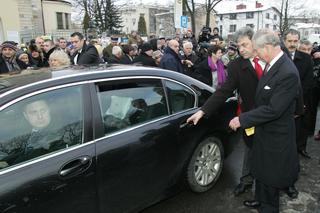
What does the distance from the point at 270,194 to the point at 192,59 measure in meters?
5.27

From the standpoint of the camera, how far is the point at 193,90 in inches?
153

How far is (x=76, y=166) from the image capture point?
252cm

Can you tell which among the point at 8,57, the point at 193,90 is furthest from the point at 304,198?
the point at 8,57

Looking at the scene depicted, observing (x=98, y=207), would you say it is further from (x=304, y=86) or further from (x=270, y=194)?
(x=304, y=86)

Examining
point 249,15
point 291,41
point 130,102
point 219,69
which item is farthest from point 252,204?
point 249,15

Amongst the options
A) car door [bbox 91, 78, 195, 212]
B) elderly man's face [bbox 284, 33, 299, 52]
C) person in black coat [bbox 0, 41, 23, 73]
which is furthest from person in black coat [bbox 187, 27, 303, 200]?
person in black coat [bbox 0, 41, 23, 73]

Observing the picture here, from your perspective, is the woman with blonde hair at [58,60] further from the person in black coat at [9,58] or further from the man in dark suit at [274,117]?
the man in dark suit at [274,117]

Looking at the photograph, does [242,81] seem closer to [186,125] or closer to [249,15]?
[186,125]

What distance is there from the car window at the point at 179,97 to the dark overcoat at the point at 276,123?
812 mm

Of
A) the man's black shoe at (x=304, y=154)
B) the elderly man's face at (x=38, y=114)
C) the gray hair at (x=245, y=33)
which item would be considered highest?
the gray hair at (x=245, y=33)

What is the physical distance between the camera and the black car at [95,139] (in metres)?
2.32

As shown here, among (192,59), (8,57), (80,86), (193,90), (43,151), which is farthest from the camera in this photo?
(192,59)

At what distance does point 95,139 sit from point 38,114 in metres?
0.48

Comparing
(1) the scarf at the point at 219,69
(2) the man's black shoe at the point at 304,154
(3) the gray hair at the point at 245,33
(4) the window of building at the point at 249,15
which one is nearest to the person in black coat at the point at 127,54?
(1) the scarf at the point at 219,69
